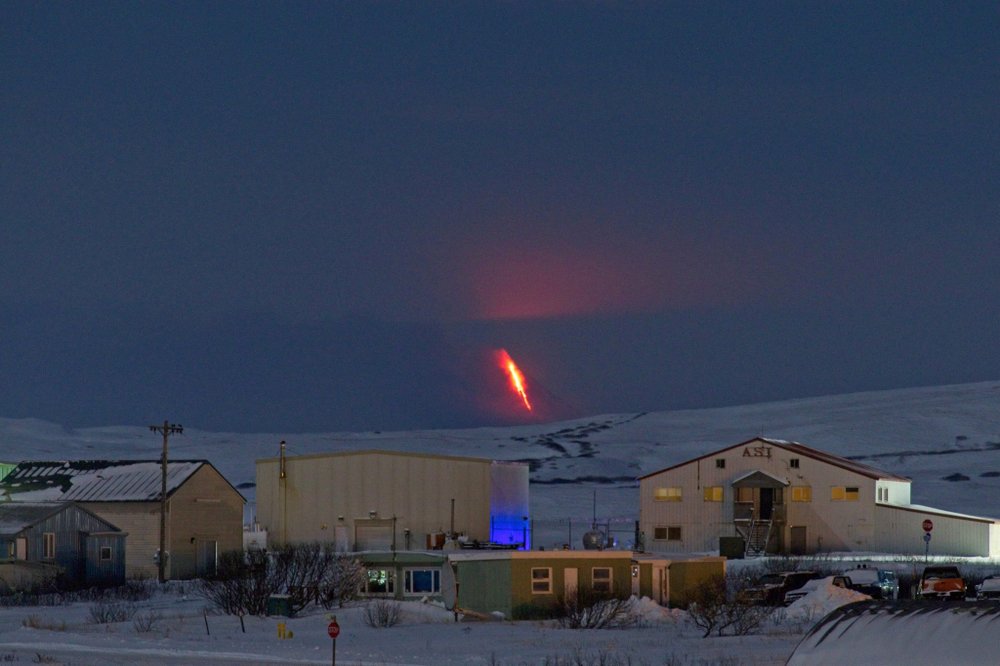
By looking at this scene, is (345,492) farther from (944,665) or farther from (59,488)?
(944,665)

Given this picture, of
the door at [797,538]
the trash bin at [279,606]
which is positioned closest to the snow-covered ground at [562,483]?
the trash bin at [279,606]

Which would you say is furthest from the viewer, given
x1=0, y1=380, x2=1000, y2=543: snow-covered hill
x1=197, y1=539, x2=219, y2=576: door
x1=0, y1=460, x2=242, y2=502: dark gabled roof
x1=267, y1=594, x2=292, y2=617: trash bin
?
x1=0, y1=380, x2=1000, y2=543: snow-covered hill

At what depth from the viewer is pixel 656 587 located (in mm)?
46156

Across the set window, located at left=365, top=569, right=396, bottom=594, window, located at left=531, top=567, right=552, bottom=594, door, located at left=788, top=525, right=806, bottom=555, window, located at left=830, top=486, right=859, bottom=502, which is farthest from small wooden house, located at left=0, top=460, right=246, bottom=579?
window, located at left=830, top=486, right=859, bottom=502

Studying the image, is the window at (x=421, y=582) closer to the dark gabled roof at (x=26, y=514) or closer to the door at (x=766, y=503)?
the dark gabled roof at (x=26, y=514)

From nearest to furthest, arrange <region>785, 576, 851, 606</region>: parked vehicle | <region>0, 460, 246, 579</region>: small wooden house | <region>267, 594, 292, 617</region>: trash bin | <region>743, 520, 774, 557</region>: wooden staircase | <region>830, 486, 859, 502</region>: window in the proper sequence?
1. <region>267, 594, 292, 617</region>: trash bin
2. <region>785, 576, 851, 606</region>: parked vehicle
3. <region>0, 460, 246, 579</region>: small wooden house
4. <region>830, 486, 859, 502</region>: window
5. <region>743, 520, 774, 557</region>: wooden staircase

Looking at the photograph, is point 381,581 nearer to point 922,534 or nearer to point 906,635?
point 922,534

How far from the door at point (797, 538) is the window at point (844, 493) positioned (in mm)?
1811

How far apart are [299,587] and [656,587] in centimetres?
1028

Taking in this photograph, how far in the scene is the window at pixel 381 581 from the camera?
47156mm

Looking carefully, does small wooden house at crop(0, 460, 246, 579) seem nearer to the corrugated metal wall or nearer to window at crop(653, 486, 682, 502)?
window at crop(653, 486, 682, 502)

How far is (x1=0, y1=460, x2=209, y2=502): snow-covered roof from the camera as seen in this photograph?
57.6 metres

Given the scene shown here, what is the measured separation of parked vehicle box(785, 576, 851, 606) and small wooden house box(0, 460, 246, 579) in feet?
75.3

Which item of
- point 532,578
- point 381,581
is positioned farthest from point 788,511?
point 532,578
